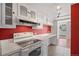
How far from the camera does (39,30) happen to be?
161cm

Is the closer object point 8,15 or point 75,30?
point 8,15

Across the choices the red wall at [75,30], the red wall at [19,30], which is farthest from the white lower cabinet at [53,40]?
the red wall at [75,30]

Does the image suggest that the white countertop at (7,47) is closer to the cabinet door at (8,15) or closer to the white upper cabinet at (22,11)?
the cabinet door at (8,15)

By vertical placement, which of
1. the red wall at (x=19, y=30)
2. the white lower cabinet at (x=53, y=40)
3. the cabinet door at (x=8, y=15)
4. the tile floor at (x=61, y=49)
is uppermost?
the cabinet door at (x=8, y=15)

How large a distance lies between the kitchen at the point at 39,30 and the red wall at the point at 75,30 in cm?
5

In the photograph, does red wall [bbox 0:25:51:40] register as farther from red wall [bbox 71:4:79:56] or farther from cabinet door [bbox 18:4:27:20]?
red wall [bbox 71:4:79:56]

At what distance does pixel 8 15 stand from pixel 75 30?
868 mm

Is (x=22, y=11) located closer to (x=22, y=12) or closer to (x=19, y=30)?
(x=22, y=12)

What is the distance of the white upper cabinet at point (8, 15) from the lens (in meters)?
1.48

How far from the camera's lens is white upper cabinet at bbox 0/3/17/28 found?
4.85ft

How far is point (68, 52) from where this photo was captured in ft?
5.29

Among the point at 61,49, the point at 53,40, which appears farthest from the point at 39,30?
the point at 61,49

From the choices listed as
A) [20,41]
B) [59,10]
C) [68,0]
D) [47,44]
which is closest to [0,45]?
[20,41]

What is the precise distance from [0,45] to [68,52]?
0.86m
